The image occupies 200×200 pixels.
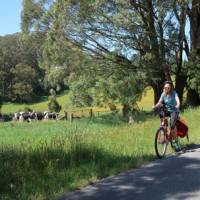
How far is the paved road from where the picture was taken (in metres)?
8.07

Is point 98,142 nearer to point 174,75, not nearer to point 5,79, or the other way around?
point 174,75

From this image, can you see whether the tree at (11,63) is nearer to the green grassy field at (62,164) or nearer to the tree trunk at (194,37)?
the tree trunk at (194,37)

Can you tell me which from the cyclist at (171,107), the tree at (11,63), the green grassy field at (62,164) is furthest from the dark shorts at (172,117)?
the tree at (11,63)

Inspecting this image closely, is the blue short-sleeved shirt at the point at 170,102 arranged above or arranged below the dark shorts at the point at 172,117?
above

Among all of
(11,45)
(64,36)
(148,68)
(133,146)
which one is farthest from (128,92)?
(11,45)

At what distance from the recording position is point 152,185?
28.9ft

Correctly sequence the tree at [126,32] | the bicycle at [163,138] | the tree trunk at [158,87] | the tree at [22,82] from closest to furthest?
1. the bicycle at [163,138]
2. the tree at [126,32]
3. the tree trunk at [158,87]
4. the tree at [22,82]

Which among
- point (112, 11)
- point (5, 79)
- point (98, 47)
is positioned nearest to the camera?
point (112, 11)

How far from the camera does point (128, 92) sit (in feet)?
114

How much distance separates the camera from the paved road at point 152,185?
8070mm

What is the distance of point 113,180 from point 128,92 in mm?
25650

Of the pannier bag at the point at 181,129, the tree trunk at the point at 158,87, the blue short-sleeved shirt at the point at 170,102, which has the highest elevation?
the tree trunk at the point at 158,87

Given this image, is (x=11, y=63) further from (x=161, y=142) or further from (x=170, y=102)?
(x=161, y=142)

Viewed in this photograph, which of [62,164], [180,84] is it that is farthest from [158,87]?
[62,164]
